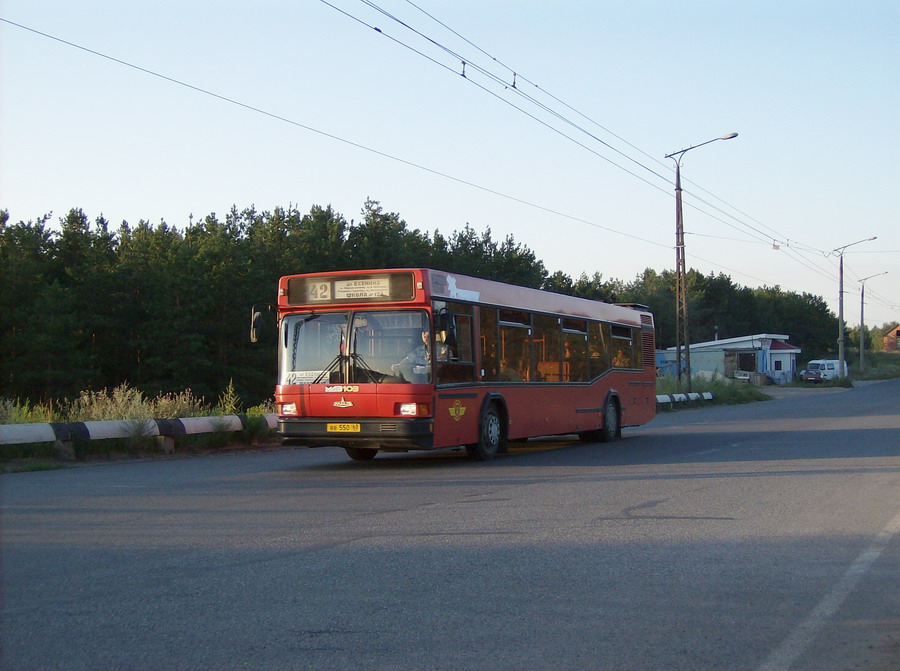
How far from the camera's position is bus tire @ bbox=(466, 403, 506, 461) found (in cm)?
1557

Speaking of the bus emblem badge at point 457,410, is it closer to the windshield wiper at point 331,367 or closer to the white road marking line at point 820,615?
the windshield wiper at point 331,367

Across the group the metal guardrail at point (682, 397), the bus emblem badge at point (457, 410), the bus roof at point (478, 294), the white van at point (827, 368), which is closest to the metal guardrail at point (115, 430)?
the bus roof at point (478, 294)

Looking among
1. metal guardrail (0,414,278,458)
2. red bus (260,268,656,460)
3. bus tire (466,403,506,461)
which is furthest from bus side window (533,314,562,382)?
metal guardrail (0,414,278,458)

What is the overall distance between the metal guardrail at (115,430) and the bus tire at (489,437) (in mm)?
5180


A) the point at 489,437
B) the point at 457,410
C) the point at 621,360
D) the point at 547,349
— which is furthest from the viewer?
the point at 621,360

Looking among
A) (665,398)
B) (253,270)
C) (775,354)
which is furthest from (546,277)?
(665,398)

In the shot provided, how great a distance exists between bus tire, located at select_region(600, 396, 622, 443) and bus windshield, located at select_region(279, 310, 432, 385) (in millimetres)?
7313

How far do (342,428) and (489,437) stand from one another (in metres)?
2.82

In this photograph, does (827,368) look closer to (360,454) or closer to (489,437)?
(489,437)

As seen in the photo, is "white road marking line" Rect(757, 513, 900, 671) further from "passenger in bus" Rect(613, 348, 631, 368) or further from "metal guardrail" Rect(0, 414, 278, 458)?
"passenger in bus" Rect(613, 348, 631, 368)

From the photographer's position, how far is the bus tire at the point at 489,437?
15570mm

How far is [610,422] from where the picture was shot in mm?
20750

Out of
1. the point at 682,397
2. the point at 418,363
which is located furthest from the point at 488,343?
the point at 682,397

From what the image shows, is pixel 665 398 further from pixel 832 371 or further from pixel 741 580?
pixel 832 371
